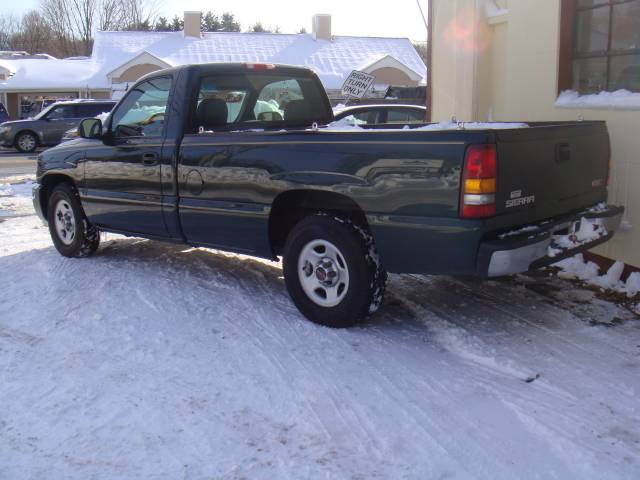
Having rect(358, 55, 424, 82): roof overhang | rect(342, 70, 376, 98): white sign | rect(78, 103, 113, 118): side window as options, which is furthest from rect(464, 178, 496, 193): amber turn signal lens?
rect(358, 55, 424, 82): roof overhang

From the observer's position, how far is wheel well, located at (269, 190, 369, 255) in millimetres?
4957

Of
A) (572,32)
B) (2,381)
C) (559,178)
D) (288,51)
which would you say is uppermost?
(288,51)

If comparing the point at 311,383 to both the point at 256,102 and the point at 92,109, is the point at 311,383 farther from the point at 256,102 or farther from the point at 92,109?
the point at 92,109

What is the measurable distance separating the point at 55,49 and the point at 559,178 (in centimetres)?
7464

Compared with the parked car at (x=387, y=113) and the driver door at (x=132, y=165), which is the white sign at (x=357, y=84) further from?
the driver door at (x=132, y=165)

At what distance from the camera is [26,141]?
24.6 meters

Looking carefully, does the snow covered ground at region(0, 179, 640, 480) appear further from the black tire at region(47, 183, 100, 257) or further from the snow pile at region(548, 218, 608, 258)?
the black tire at region(47, 183, 100, 257)

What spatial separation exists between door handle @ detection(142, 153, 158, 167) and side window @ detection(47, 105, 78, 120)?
63.6 feet

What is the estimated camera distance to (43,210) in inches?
304

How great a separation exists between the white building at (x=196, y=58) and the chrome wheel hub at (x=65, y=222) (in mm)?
26028

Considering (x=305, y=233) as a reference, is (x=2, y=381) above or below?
below

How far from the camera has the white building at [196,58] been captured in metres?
34.0

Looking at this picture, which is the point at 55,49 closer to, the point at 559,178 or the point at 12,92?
the point at 12,92

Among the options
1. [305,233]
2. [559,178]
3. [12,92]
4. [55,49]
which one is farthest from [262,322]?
[55,49]
